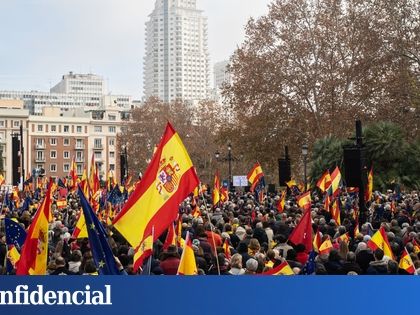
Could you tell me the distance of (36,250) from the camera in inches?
345

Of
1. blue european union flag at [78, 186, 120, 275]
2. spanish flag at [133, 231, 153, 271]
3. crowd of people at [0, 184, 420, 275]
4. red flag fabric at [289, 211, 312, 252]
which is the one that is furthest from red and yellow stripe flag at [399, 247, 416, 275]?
blue european union flag at [78, 186, 120, 275]

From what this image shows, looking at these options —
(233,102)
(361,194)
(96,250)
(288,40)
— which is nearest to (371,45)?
(288,40)

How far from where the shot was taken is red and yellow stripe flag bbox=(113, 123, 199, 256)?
313 inches

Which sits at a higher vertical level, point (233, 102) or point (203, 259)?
point (233, 102)

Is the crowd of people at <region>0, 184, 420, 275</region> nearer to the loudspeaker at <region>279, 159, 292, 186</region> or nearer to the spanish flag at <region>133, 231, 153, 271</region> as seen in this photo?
the spanish flag at <region>133, 231, 153, 271</region>

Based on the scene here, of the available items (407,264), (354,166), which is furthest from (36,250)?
(354,166)

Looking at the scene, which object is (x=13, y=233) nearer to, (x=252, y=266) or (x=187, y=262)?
(x=252, y=266)

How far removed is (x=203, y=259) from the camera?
36.1 ft

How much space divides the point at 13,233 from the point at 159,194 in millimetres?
3636

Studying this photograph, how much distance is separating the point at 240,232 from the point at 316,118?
34870 millimetres

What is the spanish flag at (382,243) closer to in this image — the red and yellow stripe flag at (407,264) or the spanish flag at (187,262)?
the red and yellow stripe flag at (407,264)

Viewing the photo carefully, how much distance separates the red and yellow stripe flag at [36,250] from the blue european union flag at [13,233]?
208 centimetres

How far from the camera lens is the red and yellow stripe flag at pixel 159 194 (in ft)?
26.1

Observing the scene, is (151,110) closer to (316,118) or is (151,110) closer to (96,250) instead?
(316,118)
